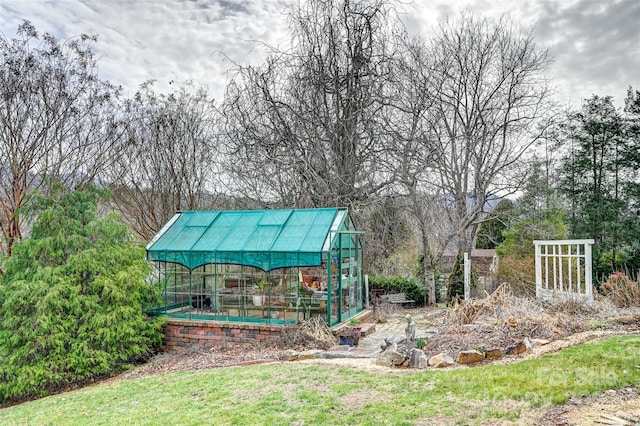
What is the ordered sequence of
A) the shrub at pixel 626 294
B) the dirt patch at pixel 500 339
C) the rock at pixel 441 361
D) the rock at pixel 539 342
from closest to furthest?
the dirt patch at pixel 500 339 → the rock at pixel 441 361 → the rock at pixel 539 342 → the shrub at pixel 626 294

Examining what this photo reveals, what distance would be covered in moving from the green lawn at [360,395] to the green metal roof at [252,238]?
331 centimetres

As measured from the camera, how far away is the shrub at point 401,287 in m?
15.9

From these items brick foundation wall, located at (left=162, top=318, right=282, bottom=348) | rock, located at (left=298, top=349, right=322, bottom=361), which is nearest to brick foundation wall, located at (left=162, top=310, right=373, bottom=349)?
brick foundation wall, located at (left=162, top=318, right=282, bottom=348)

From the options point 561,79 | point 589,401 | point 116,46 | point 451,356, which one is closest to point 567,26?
point 561,79

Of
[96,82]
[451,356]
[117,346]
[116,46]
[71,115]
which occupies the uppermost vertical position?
[116,46]

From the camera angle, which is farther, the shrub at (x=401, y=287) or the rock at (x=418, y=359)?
the shrub at (x=401, y=287)

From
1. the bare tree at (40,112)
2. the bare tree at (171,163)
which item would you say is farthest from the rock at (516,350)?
the bare tree at (171,163)

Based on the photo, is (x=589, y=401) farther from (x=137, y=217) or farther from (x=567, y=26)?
(x=137, y=217)

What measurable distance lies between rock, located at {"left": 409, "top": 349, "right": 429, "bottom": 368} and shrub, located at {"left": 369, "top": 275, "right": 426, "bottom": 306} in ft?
31.7

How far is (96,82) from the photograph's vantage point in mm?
12203

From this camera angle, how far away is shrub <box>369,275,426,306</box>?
52.1ft

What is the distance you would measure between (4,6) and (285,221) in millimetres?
8710

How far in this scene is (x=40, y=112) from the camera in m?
11.1

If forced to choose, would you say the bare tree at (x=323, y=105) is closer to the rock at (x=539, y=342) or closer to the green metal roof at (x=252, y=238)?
the green metal roof at (x=252, y=238)
